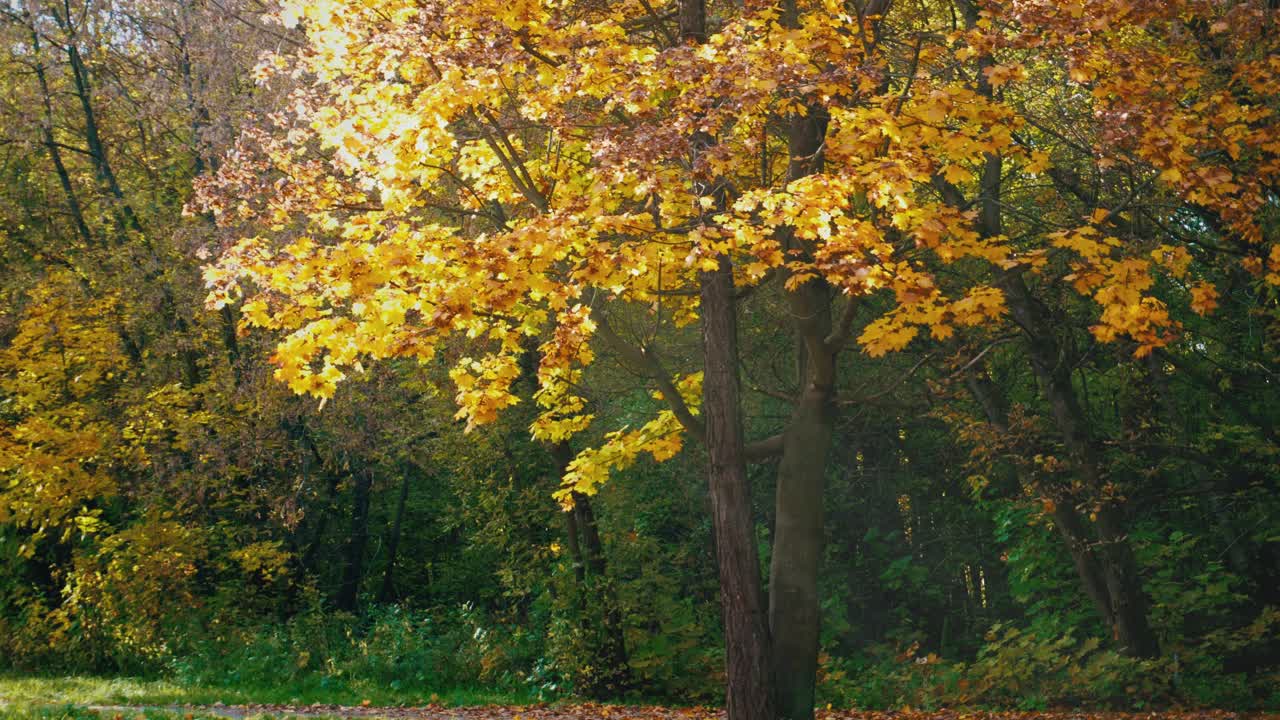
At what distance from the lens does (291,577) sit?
18031mm

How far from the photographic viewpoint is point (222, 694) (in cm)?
1297

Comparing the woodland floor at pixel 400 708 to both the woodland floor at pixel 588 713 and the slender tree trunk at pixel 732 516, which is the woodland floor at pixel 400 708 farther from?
the slender tree trunk at pixel 732 516

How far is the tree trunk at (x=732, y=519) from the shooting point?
8797 mm

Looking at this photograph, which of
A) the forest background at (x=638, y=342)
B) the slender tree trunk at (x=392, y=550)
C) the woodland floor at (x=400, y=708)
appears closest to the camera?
the forest background at (x=638, y=342)

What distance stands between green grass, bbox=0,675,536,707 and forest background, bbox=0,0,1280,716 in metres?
0.24

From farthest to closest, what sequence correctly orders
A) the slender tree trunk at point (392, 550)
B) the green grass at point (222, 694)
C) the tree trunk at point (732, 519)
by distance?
the slender tree trunk at point (392, 550) → the green grass at point (222, 694) → the tree trunk at point (732, 519)

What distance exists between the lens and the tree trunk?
8.80m

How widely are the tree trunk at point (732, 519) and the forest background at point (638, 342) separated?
10 centimetres

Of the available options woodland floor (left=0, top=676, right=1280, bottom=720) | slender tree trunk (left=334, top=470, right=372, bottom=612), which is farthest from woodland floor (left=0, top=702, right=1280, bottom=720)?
slender tree trunk (left=334, top=470, right=372, bottom=612)

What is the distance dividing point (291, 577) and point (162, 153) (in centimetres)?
903

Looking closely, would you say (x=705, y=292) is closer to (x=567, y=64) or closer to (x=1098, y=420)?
(x=567, y=64)

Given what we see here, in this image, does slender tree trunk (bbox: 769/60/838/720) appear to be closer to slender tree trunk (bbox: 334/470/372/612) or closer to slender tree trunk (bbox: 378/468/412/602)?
slender tree trunk (bbox: 334/470/372/612)

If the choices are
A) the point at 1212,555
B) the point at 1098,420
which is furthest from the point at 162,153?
the point at 1212,555

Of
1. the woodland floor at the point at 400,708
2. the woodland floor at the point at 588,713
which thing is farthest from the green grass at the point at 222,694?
the woodland floor at the point at 588,713
